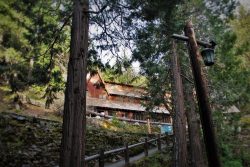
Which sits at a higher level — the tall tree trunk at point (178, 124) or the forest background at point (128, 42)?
the forest background at point (128, 42)

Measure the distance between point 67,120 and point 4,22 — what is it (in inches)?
514

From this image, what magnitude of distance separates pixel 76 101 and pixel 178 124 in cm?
573

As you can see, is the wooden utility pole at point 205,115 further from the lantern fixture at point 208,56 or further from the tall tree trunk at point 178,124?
the tall tree trunk at point 178,124

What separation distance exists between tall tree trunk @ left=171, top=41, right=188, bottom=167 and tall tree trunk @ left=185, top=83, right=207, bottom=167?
3.05m

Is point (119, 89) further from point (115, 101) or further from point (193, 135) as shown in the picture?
point (193, 135)

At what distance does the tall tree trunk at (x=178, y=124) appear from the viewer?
11.4 meters

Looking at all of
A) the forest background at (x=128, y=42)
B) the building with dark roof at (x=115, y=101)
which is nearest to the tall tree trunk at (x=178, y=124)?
the forest background at (x=128, y=42)

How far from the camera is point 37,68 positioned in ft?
36.6

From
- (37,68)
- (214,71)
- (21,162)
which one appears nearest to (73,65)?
(37,68)

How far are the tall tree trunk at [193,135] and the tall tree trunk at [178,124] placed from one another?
10.00 ft

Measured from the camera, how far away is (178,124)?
39.2ft

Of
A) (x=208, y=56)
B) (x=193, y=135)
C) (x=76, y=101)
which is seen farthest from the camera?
(x=193, y=135)

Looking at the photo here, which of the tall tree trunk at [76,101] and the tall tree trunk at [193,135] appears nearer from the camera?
the tall tree trunk at [76,101]

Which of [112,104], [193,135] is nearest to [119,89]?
[112,104]
